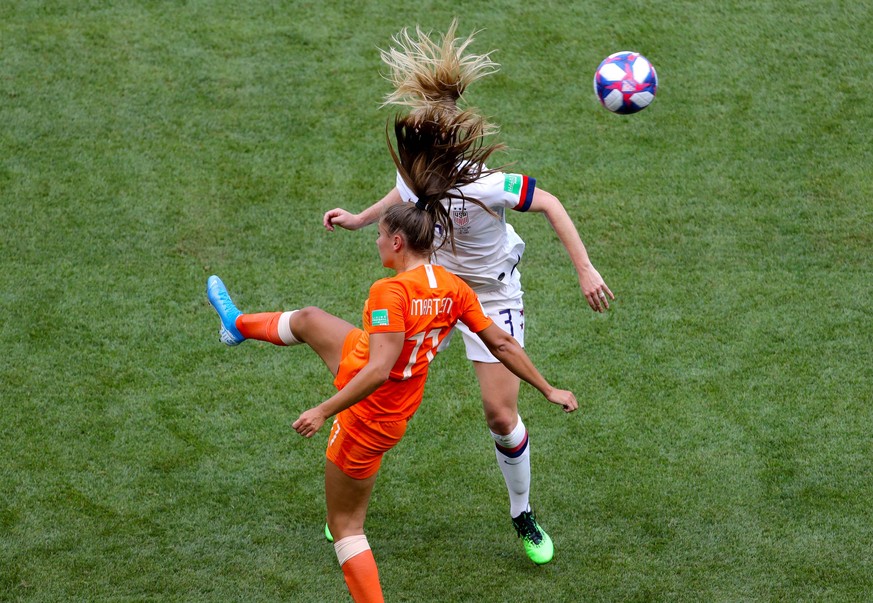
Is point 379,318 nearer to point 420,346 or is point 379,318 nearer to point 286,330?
point 420,346

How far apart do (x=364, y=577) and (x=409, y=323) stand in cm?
115

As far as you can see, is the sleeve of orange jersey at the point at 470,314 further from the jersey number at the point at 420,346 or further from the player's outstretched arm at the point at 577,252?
the player's outstretched arm at the point at 577,252

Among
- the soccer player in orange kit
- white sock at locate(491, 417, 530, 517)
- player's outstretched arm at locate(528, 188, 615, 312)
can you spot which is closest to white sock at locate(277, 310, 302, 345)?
the soccer player in orange kit

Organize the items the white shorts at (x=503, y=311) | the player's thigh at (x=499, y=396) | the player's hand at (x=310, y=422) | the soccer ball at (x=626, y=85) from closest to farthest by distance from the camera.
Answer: the player's hand at (x=310, y=422)
the player's thigh at (x=499, y=396)
the white shorts at (x=503, y=311)
the soccer ball at (x=626, y=85)

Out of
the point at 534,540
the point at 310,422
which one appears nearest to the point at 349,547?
the point at 310,422

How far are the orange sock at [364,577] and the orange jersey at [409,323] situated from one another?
0.64 m

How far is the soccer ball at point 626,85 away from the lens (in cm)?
632

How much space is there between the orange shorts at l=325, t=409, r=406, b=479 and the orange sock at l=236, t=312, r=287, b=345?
787mm

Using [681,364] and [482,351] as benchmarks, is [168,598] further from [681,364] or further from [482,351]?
[681,364]

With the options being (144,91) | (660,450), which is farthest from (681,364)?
(144,91)

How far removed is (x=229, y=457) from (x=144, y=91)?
4047 millimetres

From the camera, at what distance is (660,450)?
598 cm

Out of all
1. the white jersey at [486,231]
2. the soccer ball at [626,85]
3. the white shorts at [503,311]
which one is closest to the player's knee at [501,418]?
the white shorts at [503,311]

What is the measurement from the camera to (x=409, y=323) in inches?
167
